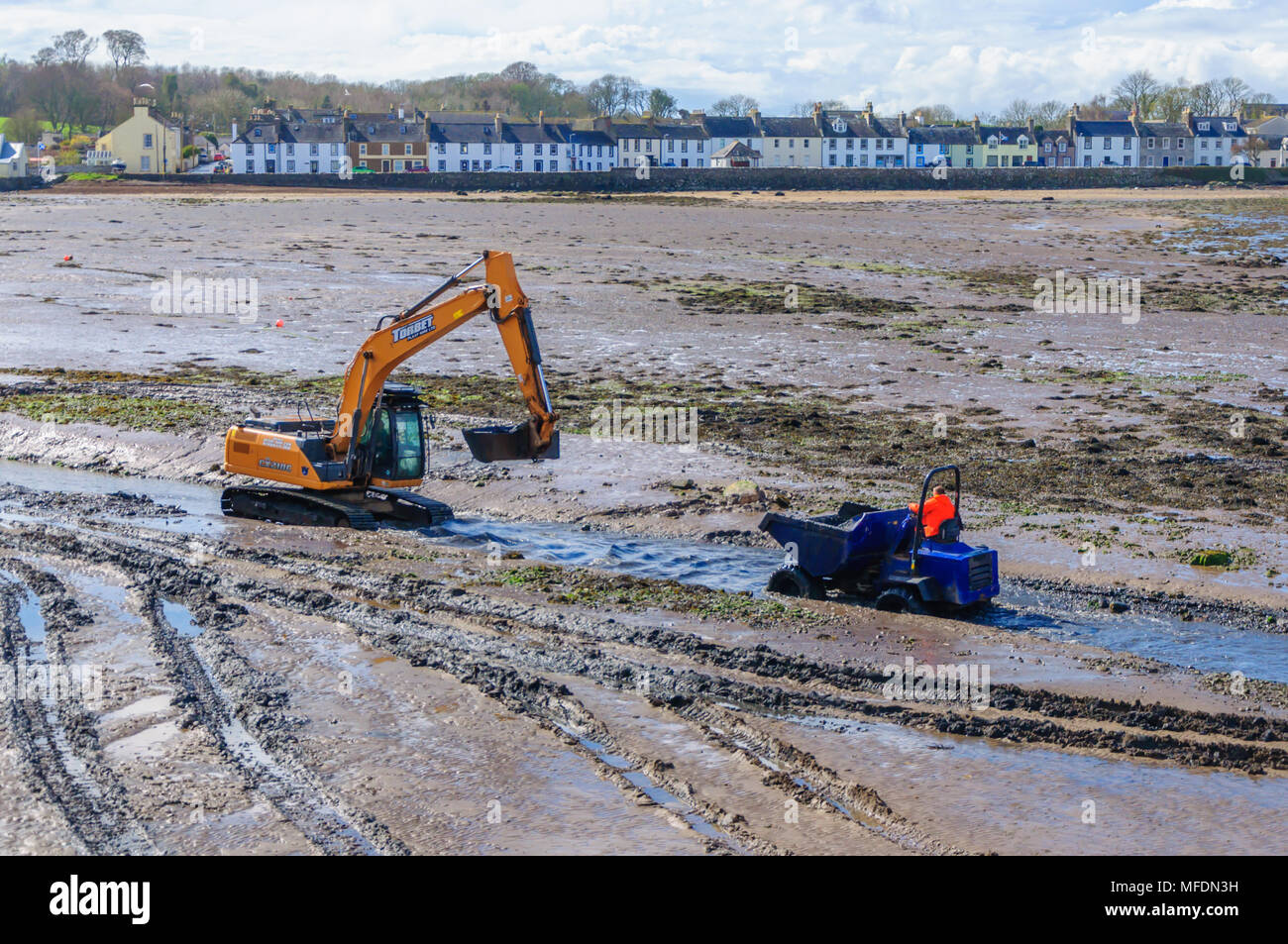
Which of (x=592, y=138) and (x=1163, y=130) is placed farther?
(x=1163, y=130)

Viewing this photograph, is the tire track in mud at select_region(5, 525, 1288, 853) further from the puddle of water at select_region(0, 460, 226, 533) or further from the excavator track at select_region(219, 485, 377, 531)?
the puddle of water at select_region(0, 460, 226, 533)

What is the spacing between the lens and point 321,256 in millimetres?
44250

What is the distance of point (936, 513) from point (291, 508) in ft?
30.2

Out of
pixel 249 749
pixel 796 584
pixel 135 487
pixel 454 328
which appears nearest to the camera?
pixel 249 749

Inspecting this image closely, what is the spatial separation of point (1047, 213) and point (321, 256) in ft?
147

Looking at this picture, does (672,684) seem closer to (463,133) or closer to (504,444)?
(504,444)

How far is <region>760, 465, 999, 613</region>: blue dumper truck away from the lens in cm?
1381

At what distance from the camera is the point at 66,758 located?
32.2 feet

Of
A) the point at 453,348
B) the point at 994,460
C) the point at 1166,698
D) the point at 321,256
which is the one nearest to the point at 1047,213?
the point at 321,256

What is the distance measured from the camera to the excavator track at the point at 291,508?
59.3 ft

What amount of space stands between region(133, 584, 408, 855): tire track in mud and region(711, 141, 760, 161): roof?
108 meters

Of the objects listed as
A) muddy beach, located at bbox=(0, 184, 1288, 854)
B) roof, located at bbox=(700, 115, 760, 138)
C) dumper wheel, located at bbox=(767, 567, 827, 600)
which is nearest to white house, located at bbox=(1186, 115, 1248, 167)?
roof, located at bbox=(700, 115, 760, 138)

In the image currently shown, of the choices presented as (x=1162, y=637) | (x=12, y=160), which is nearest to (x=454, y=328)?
(x=1162, y=637)

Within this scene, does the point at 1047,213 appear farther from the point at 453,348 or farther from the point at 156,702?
the point at 156,702
